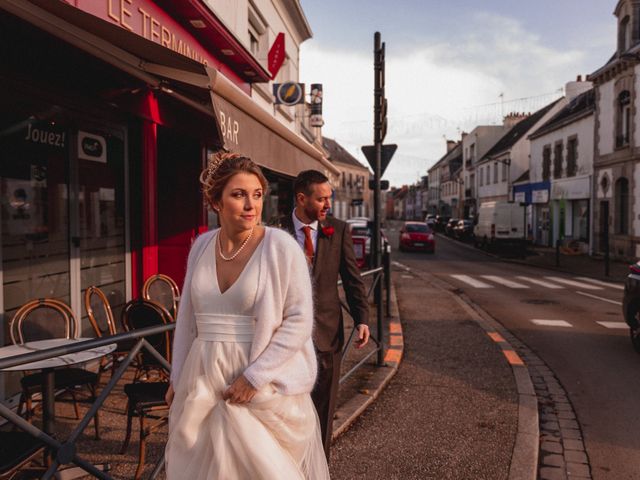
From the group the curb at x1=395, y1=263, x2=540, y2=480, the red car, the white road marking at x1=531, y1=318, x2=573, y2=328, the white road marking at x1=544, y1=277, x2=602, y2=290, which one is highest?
the red car

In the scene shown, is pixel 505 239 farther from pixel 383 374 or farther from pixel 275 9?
pixel 383 374

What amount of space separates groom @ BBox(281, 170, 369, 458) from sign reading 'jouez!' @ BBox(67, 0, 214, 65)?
2.86 metres

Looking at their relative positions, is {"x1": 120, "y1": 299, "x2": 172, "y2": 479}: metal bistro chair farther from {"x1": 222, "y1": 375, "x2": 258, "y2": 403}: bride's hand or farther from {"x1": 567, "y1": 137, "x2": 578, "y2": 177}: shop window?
{"x1": 567, "y1": 137, "x2": 578, "y2": 177}: shop window

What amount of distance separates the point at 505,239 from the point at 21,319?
25.8 metres

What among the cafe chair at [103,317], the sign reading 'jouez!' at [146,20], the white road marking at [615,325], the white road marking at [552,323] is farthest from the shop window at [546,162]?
the cafe chair at [103,317]

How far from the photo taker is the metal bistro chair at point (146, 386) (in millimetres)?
3281

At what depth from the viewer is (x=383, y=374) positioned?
5699 millimetres

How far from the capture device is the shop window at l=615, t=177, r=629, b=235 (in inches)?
901

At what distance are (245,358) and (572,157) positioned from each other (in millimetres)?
30447

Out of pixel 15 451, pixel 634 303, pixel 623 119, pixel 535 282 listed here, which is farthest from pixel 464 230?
pixel 15 451

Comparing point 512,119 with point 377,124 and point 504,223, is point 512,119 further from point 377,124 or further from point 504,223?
point 377,124

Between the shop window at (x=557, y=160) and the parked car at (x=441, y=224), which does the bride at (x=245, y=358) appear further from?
the parked car at (x=441, y=224)

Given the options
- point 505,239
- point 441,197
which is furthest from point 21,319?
point 441,197

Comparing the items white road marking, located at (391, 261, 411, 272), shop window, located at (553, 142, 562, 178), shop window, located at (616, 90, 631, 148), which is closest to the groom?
white road marking, located at (391, 261, 411, 272)
